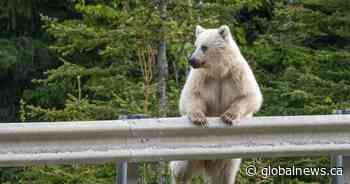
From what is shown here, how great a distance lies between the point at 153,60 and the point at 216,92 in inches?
243

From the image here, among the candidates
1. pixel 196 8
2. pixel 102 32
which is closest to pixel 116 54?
pixel 102 32

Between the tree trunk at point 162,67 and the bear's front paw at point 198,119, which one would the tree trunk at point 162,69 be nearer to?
the tree trunk at point 162,67

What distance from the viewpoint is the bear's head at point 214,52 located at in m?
6.14

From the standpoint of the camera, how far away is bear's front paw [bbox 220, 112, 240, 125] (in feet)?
15.5

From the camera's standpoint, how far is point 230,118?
498 cm

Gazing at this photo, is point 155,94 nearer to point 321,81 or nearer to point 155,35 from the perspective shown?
point 155,35

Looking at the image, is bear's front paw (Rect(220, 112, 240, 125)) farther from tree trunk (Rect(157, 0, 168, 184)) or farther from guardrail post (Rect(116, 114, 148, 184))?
tree trunk (Rect(157, 0, 168, 184))

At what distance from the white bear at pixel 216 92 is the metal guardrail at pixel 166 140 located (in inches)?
21.9

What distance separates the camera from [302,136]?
461 centimetres

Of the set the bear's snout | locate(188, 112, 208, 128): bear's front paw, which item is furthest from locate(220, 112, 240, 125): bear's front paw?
the bear's snout

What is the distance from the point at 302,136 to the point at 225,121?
448mm

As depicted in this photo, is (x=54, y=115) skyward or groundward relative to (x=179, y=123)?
groundward

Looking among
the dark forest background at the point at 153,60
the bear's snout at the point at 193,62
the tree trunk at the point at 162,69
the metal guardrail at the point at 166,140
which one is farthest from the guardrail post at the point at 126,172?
the tree trunk at the point at 162,69

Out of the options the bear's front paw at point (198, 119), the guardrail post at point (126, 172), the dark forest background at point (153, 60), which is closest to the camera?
the guardrail post at point (126, 172)
